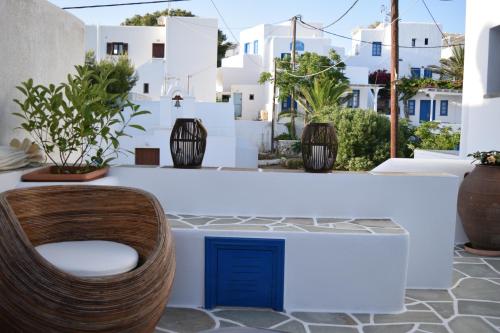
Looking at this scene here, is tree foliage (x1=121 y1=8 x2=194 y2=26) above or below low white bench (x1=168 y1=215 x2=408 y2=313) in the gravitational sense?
above

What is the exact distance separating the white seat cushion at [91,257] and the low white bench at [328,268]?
25.2 inches

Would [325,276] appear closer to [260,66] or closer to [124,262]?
[124,262]

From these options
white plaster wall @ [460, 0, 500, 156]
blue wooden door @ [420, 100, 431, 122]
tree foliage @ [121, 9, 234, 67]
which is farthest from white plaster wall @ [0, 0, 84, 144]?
tree foliage @ [121, 9, 234, 67]

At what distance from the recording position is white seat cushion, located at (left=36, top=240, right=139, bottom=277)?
265cm

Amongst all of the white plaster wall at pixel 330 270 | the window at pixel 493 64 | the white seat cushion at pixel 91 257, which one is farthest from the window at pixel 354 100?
the white seat cushion at pixel 91 257

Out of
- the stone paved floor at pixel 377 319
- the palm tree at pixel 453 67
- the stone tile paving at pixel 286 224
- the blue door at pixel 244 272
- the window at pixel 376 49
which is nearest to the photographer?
the stone paved floor at pixel 377 319

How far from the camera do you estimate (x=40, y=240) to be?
313cm

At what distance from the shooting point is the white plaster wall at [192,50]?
27500 millimetres

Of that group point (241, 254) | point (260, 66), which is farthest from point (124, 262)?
point (260, 66)

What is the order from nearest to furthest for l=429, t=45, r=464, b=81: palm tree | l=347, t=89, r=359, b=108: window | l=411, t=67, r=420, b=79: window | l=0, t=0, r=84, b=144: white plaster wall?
l=0, t=0, r=84, b=144: white plaster wall < l=429, t=45, r=464, b=81: palm tree < l=347, t=89, r=359, b=108: window < l=411, t=67, r=420, b=79: window

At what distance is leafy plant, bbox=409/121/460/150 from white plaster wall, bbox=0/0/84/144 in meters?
15.1

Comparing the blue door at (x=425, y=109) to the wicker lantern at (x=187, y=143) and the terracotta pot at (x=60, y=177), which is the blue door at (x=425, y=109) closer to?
the wicker lantern at (x=187, y=143)

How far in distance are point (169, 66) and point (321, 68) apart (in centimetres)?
753

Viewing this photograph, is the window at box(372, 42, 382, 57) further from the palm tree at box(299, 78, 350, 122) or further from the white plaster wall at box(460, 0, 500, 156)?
the white plaster wall at box(460, 0, 500, 156)
